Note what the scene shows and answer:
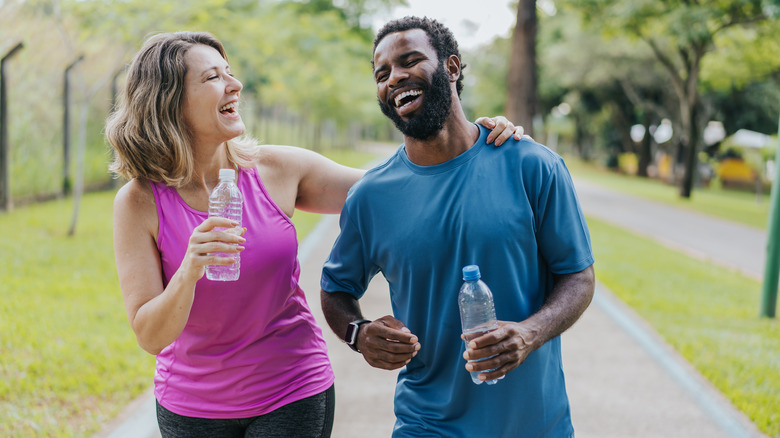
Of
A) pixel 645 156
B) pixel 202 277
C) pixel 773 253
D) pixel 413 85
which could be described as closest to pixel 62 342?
pixel 202 277

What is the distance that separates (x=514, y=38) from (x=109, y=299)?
31.0 feet

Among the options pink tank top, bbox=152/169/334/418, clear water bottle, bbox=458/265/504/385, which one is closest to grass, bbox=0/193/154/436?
pink tank top, bbox=152/169/334/418

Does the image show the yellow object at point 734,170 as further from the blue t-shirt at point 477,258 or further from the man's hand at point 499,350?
the man's hand at point 499,350

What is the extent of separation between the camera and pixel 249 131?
23.7 ft

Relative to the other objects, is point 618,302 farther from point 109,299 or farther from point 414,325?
point 414,325

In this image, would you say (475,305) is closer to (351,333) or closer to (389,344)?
(389,344)

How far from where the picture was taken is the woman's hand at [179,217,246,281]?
222 cm

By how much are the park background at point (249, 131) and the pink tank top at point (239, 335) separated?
1.07 m

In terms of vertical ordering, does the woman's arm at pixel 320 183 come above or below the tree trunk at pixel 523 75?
below

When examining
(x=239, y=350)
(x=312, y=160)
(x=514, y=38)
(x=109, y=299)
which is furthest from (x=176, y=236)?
(x=514, y=38)

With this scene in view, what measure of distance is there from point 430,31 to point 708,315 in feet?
22.6

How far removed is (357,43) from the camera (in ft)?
78.5

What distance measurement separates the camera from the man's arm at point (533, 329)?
2.15m

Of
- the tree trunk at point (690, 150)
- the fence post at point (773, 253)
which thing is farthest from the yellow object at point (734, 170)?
the fence post at point (773, 253)
